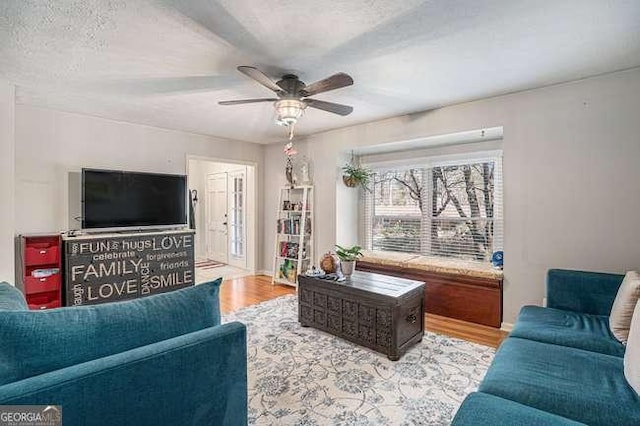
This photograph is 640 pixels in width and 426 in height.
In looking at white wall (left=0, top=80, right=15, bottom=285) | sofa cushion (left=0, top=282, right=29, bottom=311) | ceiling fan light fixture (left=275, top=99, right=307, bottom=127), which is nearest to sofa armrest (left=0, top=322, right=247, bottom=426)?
sofa cushion (left=0, top=282, right=29, bottom=311)

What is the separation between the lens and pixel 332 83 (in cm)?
231

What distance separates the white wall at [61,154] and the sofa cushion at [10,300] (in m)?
2.66

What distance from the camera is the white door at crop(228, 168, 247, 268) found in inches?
Answer: 250

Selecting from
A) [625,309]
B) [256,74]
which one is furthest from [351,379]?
[256,74]

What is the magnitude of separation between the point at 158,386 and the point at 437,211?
13.3ft

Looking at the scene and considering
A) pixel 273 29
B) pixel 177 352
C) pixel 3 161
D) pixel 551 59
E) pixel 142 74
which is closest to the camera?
pixel 177 352

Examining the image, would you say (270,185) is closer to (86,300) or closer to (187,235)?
(187,235)

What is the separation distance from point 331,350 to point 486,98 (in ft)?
9.85

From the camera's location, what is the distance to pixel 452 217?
4309 millimetres

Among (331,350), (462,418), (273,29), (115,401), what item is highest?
(273,29)

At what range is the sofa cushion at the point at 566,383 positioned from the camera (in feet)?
4.40

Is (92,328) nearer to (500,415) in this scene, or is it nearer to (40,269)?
(500,415)

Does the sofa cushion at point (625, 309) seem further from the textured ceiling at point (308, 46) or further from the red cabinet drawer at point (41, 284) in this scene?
the red cabinet drawer at point (41, 284)


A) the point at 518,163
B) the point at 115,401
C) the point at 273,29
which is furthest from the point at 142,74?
the point at 518,163
